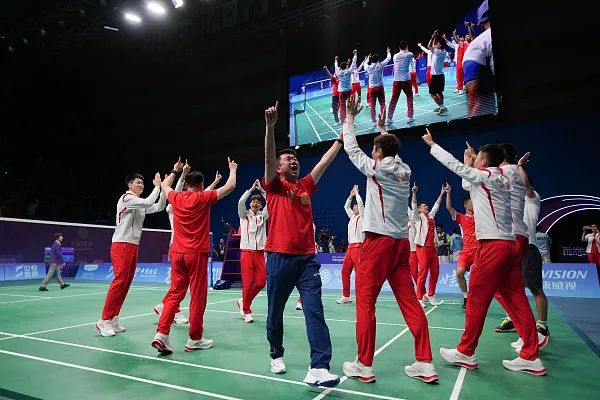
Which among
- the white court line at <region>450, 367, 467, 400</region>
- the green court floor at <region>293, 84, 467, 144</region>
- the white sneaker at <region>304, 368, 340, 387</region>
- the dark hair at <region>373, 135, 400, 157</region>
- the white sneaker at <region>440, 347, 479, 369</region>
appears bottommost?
the white court line at <region>450, 367, 467, 400</region>

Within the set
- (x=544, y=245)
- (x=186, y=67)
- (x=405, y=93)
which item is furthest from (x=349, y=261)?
(x=186, y=67)

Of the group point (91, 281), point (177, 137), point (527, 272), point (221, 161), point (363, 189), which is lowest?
point (91, 281)

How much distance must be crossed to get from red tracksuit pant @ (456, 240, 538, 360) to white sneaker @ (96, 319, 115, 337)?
436 centimetres

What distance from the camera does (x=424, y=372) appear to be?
139 inches

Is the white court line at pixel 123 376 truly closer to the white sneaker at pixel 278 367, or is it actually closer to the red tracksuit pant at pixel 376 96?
the white sneaker at pixel 278 367

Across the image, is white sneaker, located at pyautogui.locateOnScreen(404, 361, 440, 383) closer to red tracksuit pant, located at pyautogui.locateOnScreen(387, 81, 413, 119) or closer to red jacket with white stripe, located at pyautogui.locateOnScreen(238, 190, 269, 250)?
red jacket with white stripe, located at pyautogui.locateOnScreen(238, 190, 269, 250)

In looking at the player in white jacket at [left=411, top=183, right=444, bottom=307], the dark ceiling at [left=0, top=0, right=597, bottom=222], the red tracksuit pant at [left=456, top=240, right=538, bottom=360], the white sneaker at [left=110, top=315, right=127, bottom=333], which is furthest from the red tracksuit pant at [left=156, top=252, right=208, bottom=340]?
the dark ceiling at [left=0, top=0, right=597, bottom=222]

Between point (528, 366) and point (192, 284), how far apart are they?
11.5 ft

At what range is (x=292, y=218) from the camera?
3.68 metres

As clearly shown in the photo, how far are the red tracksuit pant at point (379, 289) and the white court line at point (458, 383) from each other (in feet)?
0.95

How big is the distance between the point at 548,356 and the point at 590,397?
143cm

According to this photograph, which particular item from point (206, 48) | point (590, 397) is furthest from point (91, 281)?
point (590, 397)

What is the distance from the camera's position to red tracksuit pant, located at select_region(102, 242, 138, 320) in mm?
5548

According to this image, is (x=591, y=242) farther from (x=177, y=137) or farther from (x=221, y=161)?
(x=177, y=137)
